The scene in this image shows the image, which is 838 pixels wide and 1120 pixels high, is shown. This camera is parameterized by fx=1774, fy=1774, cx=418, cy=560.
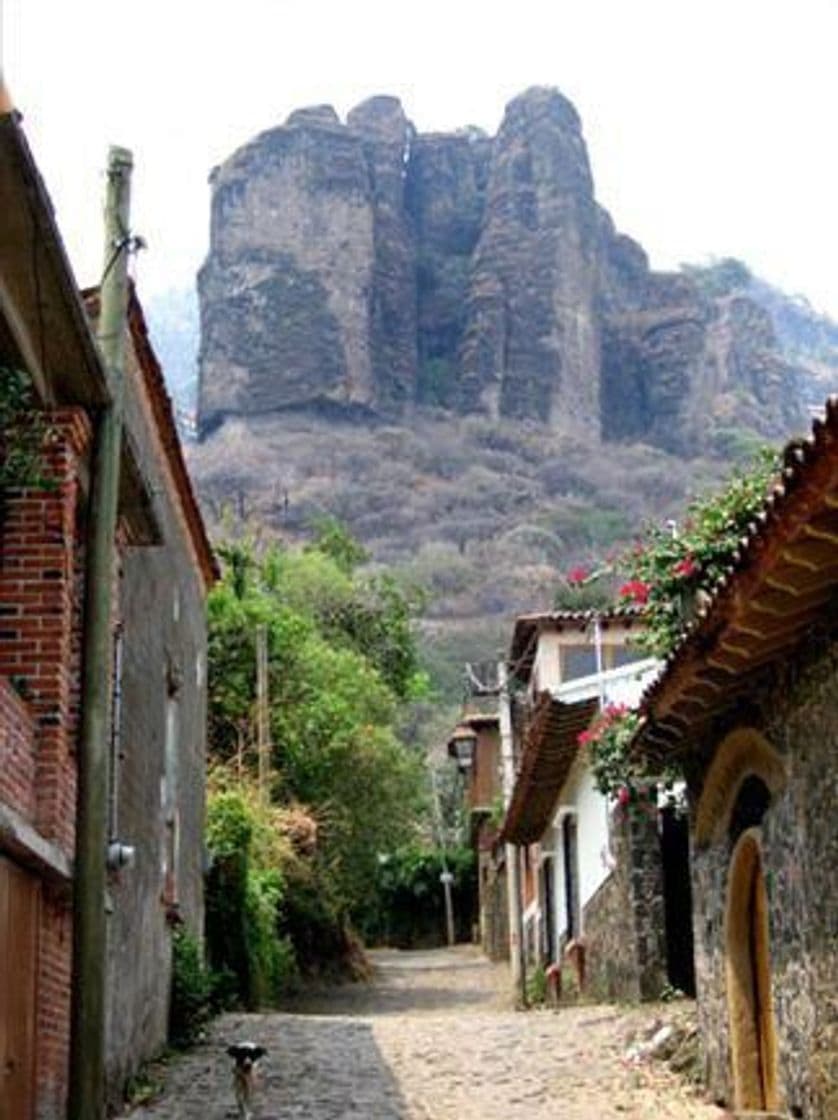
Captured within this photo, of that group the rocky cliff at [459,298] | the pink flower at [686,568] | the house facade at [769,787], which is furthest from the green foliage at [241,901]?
the rocky cliff at [459,298]

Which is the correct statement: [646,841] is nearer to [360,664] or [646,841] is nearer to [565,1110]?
[565,1110]

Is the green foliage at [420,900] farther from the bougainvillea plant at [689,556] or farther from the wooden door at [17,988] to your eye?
the wooden door at [17,988]

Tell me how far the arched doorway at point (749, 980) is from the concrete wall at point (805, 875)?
80 centimetres

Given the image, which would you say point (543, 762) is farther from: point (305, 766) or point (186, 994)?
point (305, 766)

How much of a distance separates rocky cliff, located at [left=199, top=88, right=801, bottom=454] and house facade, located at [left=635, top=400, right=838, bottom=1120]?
8413 centimetres

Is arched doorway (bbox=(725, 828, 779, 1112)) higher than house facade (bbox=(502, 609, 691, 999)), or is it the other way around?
house facade (bbox=(502, 609, 691, 999))

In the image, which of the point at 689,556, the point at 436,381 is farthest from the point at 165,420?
the point at 436,381

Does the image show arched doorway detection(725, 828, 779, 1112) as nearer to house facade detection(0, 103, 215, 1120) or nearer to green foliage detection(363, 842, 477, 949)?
house facade detection(0, 103, 215, 1120)

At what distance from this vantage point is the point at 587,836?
71.1 ft

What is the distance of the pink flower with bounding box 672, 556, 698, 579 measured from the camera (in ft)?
45.6

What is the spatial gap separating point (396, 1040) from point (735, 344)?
9652 cm

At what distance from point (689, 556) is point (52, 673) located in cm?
584

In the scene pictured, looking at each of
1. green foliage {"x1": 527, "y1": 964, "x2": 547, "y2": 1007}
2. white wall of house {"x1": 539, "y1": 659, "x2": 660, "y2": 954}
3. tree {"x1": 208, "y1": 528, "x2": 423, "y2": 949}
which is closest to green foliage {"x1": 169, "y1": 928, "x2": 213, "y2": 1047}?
white wall of house {"x1": 539, "y1": 659, "x2": 660, "y2": 954}

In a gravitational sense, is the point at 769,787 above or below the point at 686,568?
below
